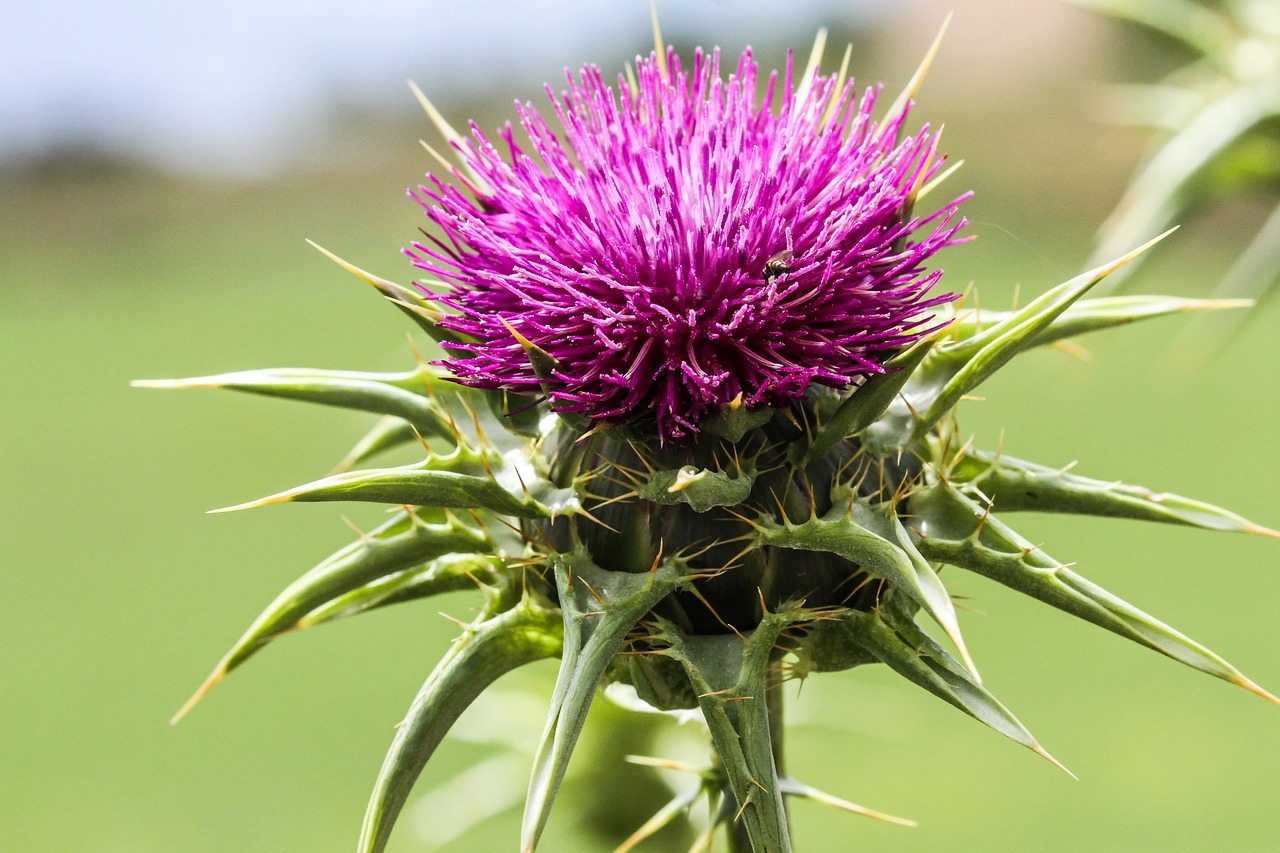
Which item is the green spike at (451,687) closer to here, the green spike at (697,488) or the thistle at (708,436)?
the thistle at (708,436)

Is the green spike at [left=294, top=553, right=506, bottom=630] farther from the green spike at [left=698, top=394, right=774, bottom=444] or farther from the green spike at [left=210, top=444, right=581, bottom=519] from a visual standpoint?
the green spike at [left=698, top=394, right=774, bottom=444]

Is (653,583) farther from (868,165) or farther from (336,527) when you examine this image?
(336,527)

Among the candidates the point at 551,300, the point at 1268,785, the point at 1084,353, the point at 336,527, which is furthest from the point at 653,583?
the point at 336,527

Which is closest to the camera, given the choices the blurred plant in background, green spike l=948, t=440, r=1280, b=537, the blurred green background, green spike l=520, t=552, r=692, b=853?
green spike l=520, t=552, r=692, b=853

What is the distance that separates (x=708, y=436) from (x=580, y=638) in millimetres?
241

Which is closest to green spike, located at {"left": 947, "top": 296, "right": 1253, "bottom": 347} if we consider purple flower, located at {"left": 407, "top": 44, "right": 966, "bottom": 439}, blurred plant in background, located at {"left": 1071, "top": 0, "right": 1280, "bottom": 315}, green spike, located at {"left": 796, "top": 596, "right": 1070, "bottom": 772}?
purple flower, located at {"left": 407, "top": 44, "right": 966, "bottom": 439}

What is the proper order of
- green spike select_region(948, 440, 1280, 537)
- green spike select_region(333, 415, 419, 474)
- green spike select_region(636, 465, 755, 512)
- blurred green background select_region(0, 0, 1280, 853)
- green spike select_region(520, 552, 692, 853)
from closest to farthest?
1. green spike select_region(520, 552, 692, 853)
2. green spike select_region(636, 465, 755, 512)
3. green spike select_region(948, 440, 1280, 537)
4. green spike select_region(333, 415, 419, 474)
5. blurred green background select_region(0, 0, 1280, 853)

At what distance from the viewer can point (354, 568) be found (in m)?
1.23

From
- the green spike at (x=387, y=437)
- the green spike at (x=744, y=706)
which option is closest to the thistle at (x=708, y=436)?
the green spike at (x=744, y=706)

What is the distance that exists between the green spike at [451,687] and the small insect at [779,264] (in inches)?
15.7

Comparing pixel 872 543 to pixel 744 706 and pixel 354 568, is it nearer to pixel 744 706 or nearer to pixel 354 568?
pixel 744 706

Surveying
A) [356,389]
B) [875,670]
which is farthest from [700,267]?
[875,670]

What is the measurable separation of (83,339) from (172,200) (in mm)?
5615

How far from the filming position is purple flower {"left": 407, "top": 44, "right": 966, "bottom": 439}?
113 centimetres
